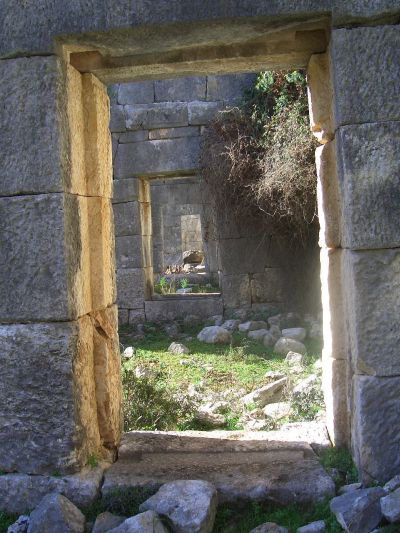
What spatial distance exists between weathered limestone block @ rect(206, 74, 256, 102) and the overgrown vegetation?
12.2 inches

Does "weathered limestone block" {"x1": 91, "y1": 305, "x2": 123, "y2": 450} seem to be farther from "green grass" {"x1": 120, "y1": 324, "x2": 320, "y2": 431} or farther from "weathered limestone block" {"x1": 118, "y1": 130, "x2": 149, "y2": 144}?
"weathered limestone block" {"x1": 118, "y1": 130, "x2": 149, "y2": 144}

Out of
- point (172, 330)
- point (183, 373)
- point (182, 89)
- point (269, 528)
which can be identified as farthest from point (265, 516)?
point (182, 89)

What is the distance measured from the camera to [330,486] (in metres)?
3.13

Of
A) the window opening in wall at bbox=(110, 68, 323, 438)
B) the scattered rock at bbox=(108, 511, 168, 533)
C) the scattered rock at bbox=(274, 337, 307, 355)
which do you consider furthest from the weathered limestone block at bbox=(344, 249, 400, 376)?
the scattered rock at bbox=(274, 337, 307, 355)

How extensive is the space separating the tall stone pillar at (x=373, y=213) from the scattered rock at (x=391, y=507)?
14.7 inches

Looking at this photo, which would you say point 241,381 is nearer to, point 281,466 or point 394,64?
point 281,466

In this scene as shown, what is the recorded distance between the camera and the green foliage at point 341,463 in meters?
3.25

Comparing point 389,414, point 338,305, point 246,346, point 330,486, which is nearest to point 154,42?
point 338,305

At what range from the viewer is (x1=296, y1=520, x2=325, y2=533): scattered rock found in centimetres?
281

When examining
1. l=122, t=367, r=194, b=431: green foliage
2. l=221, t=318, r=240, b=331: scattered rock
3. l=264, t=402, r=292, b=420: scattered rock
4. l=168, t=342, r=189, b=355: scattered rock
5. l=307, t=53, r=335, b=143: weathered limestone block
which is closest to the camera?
l=307, t=53, r=335, b=143: weathered limestone block

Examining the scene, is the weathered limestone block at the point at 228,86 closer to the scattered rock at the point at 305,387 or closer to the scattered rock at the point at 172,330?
the scattered rock at the point at 172,330

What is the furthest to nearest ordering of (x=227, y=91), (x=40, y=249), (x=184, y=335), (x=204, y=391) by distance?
(x=227, y=91)
(x=184, y=335)
(x=204, y=391)
(x=40, y=249)

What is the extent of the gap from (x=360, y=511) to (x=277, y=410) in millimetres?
2138

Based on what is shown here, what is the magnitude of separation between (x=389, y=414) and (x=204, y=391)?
3027mm
